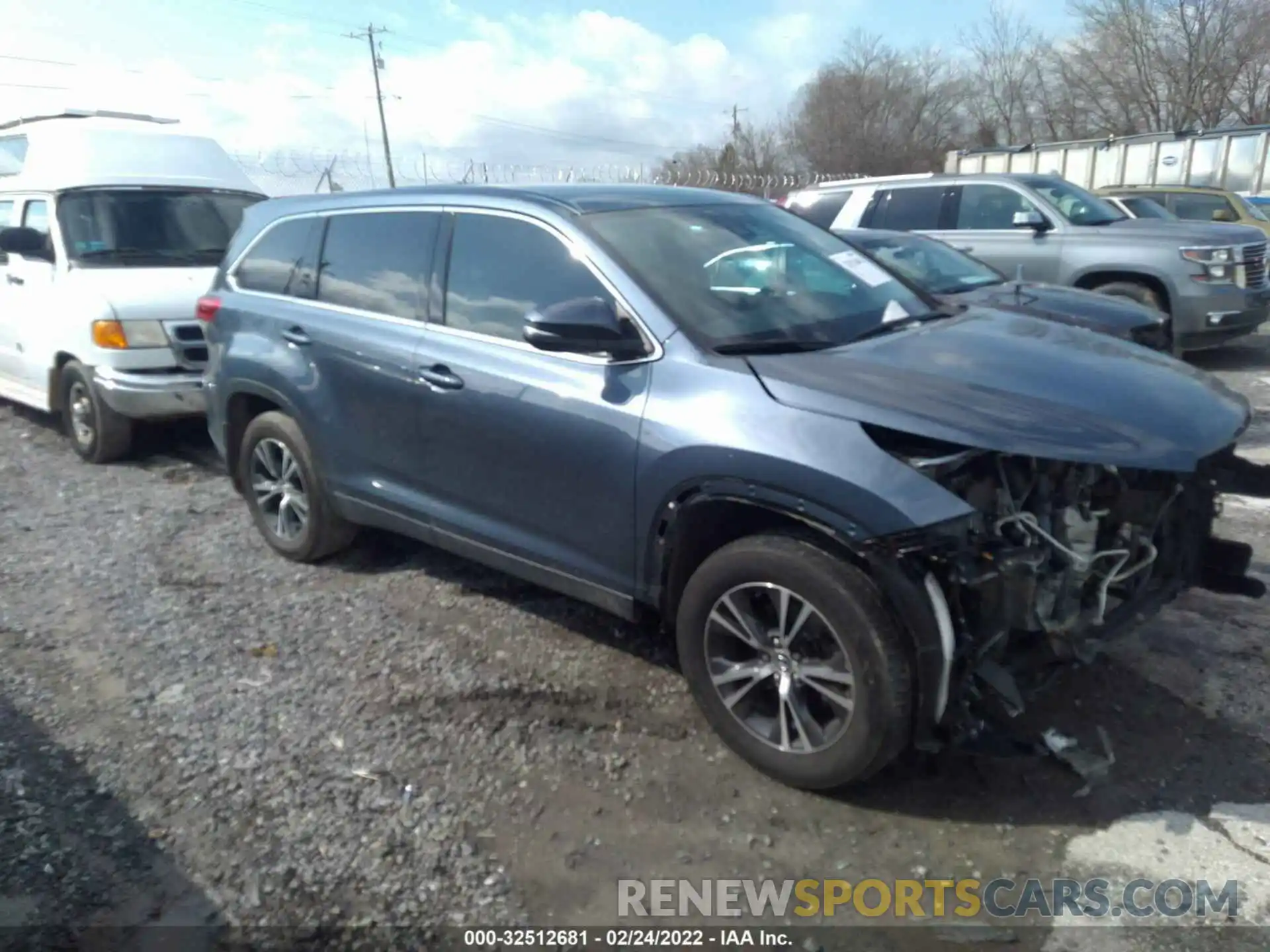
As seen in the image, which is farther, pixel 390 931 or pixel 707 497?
pixel 707 497

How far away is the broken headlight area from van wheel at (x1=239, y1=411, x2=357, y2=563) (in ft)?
9.87

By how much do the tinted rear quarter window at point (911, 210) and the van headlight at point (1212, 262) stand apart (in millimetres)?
2395

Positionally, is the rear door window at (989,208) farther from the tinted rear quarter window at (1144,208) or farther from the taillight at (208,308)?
the taillight at (208,308)

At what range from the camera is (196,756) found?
3.51 m

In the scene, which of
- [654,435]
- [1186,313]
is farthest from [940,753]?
[1186,313]

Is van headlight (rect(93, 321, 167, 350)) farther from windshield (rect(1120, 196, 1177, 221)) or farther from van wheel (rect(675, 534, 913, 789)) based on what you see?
windshield (rect(1120, 196, 1177, 221))

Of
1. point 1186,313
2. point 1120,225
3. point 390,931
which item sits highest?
A: point 1120,225

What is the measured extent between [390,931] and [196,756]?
121 cm

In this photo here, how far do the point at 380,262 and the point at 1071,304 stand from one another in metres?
4.93

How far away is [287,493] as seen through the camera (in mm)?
Answer: 5113

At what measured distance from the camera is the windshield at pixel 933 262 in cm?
750

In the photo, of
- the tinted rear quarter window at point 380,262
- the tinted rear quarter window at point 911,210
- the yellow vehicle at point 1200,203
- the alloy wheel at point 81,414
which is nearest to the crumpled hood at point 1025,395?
the tinted rear quarter window at point 380,262

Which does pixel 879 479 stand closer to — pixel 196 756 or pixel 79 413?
pixel 196 756

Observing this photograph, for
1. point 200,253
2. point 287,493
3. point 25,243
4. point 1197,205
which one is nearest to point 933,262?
point 287,493
